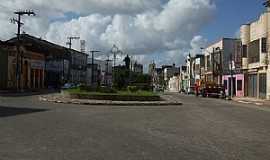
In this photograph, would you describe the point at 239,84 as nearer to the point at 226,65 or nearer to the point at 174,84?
the point at 226,65

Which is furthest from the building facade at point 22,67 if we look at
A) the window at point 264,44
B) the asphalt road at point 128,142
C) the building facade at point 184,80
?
the asphalt road at point 128,142

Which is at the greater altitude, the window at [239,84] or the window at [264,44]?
the window at [264,44]

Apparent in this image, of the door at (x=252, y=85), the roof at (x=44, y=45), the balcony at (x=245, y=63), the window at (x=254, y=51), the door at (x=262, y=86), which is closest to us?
the door at (x=262, y=86)

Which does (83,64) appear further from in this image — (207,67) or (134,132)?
(134,132)

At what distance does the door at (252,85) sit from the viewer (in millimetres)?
65875

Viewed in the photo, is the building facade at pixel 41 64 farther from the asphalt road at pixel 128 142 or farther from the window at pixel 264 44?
the asphalt road at pixel 128 142

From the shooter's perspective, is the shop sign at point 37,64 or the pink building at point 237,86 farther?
the shop sign at point 37,64

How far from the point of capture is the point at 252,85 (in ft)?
222

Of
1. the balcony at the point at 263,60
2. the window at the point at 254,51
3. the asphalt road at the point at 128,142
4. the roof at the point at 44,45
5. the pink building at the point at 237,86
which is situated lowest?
the asphalt road at the point at 128,142

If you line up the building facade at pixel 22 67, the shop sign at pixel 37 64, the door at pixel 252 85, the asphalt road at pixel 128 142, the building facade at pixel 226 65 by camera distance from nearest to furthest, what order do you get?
the asphalt road at pixel 128 142, the door at pixel 252 85, the building facade at pixel 226 65, the building facade at pixel 22 67, the shop sign at pixel 37 64

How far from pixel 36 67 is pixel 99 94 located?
5221 cm

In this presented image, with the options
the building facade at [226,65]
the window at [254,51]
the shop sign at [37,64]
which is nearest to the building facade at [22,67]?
the shop sign at [37,64]

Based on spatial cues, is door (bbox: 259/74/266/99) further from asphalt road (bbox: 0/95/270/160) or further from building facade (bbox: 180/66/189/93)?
building facade (bbox: 180/66/189/93)

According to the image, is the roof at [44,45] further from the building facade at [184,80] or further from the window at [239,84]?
the window at [239,84]
